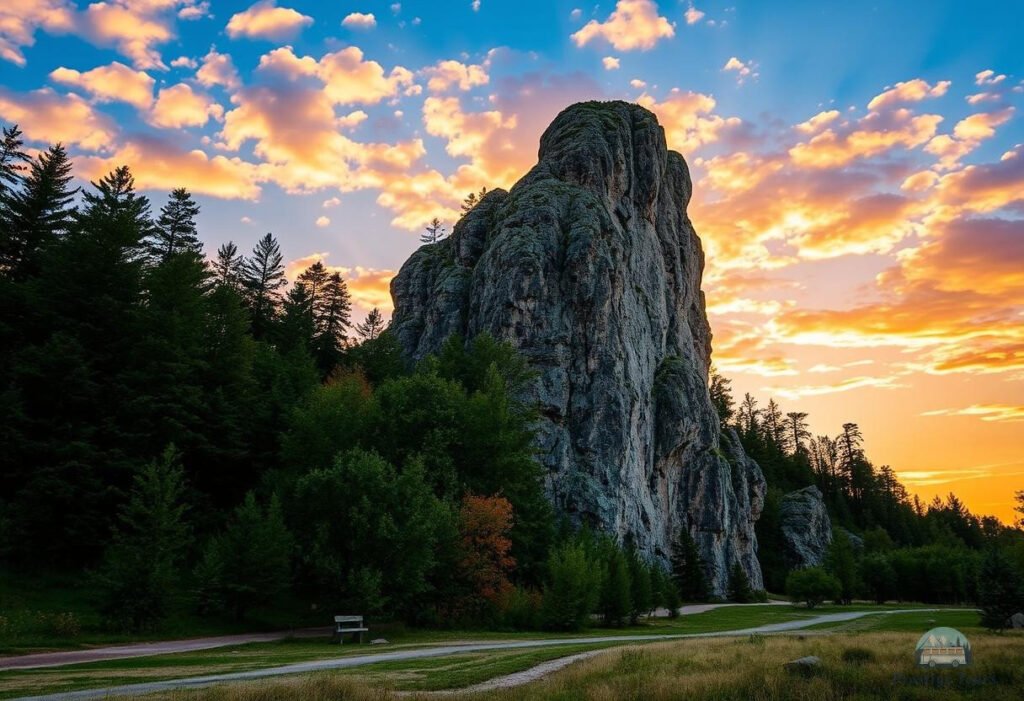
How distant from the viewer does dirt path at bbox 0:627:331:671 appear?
659 inches

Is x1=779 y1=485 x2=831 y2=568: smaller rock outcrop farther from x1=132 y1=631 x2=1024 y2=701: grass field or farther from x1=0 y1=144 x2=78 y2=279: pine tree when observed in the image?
x1=0 y1=144 x2=78 y2=279: pine tree

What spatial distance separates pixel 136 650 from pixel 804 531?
105320mm

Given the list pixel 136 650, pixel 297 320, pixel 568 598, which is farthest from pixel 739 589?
pixel 136 650

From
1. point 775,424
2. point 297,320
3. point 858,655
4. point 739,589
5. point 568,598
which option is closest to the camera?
point 858,655

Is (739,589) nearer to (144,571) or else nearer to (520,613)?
(520,613)

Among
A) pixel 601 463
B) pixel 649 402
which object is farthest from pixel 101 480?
pixel 649 402

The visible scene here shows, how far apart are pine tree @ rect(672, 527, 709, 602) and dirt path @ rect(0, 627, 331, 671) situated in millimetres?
53220

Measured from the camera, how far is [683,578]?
7081cm

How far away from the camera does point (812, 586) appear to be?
210ft

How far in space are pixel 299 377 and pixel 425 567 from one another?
92.6ft

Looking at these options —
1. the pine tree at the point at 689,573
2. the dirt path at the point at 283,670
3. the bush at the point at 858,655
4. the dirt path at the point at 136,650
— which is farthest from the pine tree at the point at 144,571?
the pine tree at the point at 689,573

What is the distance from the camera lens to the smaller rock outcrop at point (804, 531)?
334 ft

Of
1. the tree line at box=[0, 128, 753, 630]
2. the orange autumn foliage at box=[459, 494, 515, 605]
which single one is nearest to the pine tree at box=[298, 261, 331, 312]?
the tree line at box=[0, 128, 753, 630]

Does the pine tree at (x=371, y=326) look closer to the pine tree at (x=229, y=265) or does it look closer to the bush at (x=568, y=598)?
the pine tree at (x=229, y=265)
